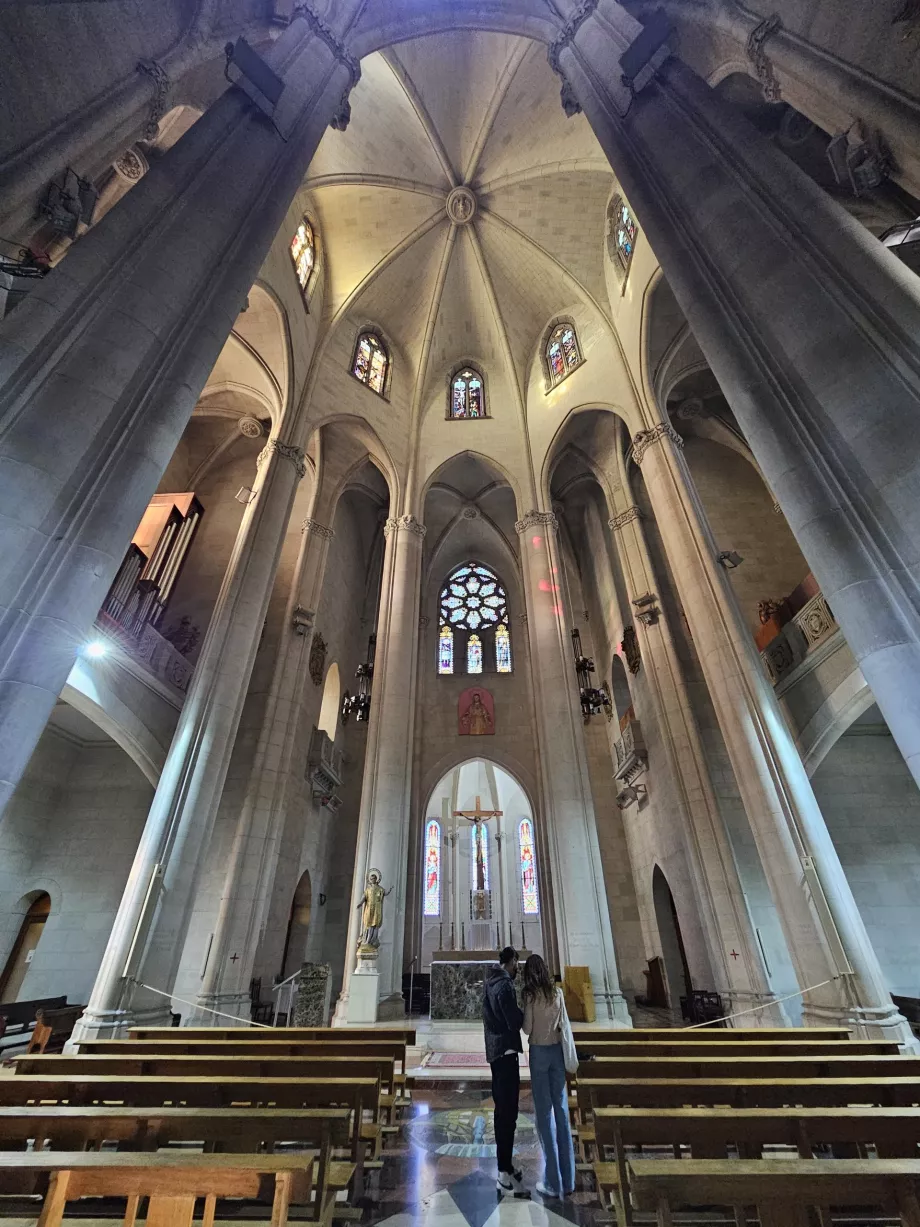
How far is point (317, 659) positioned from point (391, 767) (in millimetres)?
4038

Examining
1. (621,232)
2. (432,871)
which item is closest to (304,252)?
(621,232)

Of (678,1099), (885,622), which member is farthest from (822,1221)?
(885,622)

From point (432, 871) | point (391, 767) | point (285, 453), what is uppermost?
point (285, 453)

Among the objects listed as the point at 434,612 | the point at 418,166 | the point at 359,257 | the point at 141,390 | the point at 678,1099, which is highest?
the point at 418,166

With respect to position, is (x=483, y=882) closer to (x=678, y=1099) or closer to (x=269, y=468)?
(x=269, y=468)

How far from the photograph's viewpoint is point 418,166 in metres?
14.4

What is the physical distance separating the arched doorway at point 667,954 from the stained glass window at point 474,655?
8077 millimetres

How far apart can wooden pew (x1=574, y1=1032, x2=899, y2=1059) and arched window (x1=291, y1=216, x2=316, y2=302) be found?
14750 mm

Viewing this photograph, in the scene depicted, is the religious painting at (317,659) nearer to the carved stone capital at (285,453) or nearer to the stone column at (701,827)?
the carved stone capital at (285,453)

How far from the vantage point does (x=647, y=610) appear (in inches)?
472

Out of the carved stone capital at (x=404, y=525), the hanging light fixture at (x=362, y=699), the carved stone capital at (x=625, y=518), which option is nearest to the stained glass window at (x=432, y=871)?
the hanging light fixture at (x=362, y=699)

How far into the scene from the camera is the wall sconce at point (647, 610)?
39.1 ft

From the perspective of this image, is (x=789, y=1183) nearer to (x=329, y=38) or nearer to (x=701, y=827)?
(x=701, y=827)

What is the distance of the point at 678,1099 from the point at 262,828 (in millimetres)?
8949
